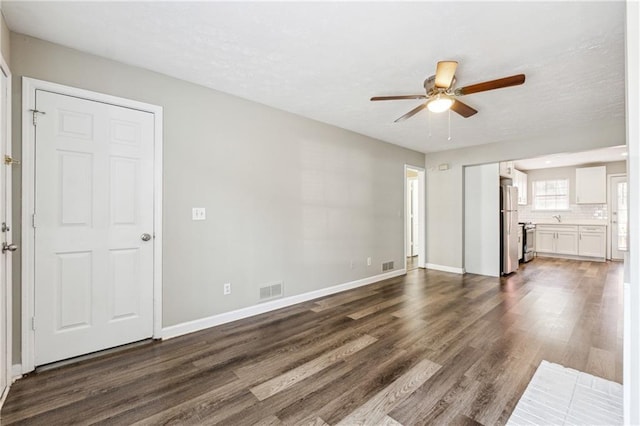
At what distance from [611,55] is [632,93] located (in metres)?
1.76

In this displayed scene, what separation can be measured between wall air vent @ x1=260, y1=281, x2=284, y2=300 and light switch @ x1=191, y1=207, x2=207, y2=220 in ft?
3.67

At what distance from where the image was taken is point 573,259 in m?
7.04

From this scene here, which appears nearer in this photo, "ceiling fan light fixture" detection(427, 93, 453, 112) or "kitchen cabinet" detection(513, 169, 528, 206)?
"ceiling fan light fixture" detection(427, 93, 453, 112)

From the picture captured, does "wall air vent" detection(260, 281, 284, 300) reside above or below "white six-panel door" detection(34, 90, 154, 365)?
below

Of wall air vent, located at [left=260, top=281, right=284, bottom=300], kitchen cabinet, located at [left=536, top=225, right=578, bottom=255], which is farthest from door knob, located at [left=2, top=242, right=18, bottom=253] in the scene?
kitchen cabinet, located at [left=536, top=225, right=578, bottom=255]

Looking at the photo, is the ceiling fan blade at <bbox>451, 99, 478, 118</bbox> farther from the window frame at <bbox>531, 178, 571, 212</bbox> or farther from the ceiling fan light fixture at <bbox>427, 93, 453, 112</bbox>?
the window frame at <bbox>531, 178, 571, 212</bbox>

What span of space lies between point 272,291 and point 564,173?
853cm

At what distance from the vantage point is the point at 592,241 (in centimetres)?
680

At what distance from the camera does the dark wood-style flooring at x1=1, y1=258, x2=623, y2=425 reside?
1.69m

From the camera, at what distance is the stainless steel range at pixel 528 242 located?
6672 millimetres

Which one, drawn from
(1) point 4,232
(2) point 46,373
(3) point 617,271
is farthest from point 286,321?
(3) point 617,271

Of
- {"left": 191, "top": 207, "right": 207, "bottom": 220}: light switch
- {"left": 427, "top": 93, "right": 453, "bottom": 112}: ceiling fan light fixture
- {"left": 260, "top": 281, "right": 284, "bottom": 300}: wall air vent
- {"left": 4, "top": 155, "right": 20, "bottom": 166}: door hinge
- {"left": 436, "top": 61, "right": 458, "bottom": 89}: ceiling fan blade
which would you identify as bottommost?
{"left": 260, "top": 281, "right": 284, "bottom": 300}: wall air vent

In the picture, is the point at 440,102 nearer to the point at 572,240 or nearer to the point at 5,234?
the point at 5,234

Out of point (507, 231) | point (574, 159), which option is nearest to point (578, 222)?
point (574, 159)
